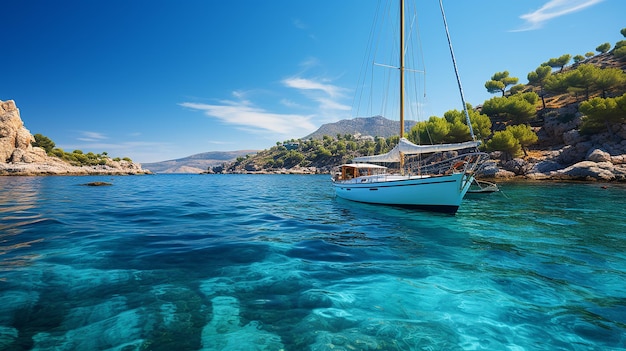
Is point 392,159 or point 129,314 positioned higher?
point 392,159

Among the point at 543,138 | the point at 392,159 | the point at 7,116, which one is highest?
the point at 7,116

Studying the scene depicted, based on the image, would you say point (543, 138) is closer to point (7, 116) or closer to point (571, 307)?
point (571, 307)

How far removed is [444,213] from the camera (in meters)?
17.3

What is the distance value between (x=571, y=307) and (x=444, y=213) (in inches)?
491

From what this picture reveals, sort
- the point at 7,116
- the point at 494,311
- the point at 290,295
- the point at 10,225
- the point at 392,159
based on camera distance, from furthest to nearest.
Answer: the point at 7,116
the point at 392,159
the point at 10,225
the point at 290,295
the point at 494,311

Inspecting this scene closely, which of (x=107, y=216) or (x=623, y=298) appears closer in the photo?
(x=623, y=298)

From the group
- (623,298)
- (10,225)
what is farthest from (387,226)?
(10,225)

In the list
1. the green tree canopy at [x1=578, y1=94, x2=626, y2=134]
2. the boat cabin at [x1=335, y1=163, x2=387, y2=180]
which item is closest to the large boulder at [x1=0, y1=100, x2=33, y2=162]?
the boat cabin at [x1=335, y1=163, x2=387, y2=180]

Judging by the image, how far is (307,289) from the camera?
604 cm

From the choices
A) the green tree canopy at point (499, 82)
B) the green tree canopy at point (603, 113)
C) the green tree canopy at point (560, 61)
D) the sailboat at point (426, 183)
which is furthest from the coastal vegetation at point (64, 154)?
the green tree canopy at point (560, 61)

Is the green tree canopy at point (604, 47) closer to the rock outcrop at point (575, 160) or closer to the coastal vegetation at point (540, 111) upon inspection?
the coastal vegetation at point (540, 111)

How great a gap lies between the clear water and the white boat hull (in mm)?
4669

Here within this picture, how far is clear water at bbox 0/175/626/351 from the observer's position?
166 inches

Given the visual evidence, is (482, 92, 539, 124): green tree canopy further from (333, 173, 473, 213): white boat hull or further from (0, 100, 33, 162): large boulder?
(0, 100, 33, 162): large boulder
